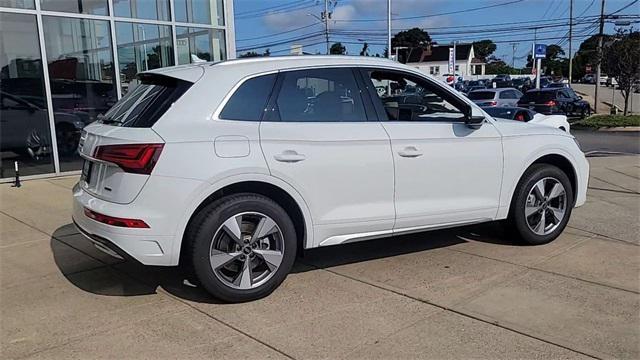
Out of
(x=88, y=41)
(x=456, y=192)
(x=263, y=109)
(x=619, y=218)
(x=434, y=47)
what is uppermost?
(x=434, y=47)

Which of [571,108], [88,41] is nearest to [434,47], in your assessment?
[571,108]

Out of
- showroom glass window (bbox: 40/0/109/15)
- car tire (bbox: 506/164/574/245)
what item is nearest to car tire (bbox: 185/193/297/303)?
car tire (bbox: 506/164/574/245)

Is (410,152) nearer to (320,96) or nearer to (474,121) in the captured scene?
(474,121)

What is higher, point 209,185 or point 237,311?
point 209,185

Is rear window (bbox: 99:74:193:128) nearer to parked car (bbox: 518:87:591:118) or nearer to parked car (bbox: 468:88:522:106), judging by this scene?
parked car (bbox: 468:88:522:106)

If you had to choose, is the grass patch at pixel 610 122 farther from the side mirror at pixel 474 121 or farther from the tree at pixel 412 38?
the tree at pixel 412 38

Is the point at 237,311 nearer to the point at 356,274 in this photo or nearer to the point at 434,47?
the point at 356,274

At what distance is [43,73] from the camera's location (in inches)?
383

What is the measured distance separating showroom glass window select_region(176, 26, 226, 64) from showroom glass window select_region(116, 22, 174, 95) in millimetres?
282

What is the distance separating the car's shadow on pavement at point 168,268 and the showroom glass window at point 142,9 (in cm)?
598

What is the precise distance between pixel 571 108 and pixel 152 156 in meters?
27.2

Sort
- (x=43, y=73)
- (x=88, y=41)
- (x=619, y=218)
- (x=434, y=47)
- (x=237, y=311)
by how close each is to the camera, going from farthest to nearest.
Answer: (x=434, y=47), (x=88, y=41), (x=43, y=73), (x=619, y=218), (x=237, y=311)

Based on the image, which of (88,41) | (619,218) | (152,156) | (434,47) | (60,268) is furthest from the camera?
(434,47)

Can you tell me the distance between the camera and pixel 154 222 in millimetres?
3639
